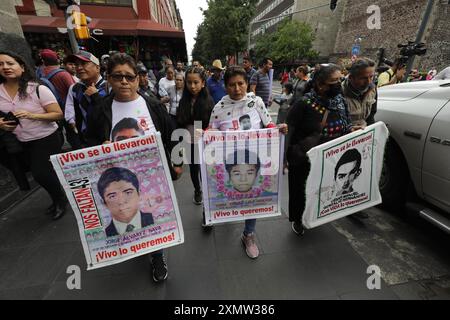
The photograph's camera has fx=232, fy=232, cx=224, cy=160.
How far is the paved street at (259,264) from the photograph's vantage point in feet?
6.74

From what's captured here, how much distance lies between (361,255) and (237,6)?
1340 inches

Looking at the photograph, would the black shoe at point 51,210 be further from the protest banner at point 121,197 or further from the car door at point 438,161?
the car door at point 438,161

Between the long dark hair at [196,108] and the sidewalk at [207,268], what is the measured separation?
52.7 inches

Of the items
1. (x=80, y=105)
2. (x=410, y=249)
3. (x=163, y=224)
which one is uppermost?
(x=80, y=105)

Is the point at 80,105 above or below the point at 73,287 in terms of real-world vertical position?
above

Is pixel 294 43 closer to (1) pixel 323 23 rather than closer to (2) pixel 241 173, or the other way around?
(1) pixel 323 23

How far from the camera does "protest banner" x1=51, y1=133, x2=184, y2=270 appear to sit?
66.9 inches

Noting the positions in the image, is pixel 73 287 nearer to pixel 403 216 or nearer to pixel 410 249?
pixel 410 249

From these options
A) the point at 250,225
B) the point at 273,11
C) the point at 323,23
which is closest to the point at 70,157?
the point at 250,225

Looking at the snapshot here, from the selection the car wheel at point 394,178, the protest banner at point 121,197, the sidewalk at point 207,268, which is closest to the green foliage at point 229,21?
the car wheel at point 394,178

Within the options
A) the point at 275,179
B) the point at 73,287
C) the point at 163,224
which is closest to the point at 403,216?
the point at 275,179

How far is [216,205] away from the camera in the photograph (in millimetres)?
2256

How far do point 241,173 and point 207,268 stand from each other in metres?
1.02

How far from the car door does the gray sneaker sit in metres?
1.84
